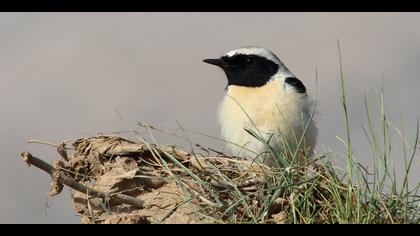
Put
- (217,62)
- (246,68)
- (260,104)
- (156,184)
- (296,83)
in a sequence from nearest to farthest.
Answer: (156,184) → (260,104) → (296,83) → (246,68) → (217,62)

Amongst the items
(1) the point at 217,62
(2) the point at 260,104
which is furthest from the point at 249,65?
(2) the point at 260,104

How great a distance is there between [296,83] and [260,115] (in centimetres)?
82

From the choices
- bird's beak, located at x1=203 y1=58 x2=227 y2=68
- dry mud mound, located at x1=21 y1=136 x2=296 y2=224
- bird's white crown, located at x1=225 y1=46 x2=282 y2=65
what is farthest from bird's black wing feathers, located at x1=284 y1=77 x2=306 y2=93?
dry mud mound, located at x1=21 y1=136 x2=296 y2=224

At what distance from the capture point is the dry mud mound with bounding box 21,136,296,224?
6.70m

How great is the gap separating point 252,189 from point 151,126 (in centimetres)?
130

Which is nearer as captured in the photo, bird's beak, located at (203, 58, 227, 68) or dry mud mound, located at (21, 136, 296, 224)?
dry mud mound, located at (21, 136, 296, 224)

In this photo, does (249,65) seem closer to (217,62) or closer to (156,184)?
(217,62)

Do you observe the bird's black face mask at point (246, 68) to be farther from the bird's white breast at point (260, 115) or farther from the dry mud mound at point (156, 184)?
the dry mud mound at point (156, 184)

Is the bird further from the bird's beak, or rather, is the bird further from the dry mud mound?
the dry mud mound

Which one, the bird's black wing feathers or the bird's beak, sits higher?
the bird's beak

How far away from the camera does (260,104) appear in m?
9.91

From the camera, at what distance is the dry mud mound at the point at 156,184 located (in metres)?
6.70

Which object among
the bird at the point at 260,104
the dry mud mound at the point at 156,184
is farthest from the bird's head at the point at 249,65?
the dry mud mound at the point at 156,184
